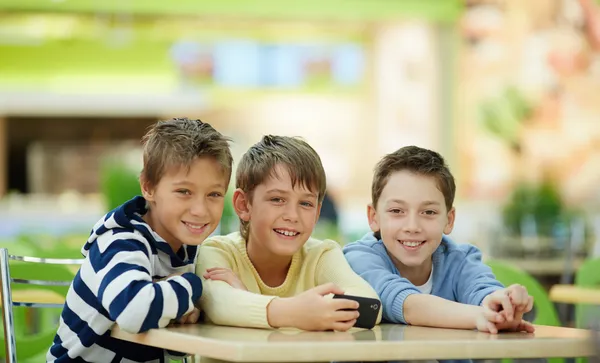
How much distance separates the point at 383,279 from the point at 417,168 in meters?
0.22

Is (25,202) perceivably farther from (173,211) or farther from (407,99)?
(173,211)

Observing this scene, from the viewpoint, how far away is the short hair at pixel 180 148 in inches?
60.0

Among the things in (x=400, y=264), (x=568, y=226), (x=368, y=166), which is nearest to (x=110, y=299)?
(x=400, y=264)

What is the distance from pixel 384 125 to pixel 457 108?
28.8 inches

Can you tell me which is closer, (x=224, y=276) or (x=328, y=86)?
(x=224, y=276)

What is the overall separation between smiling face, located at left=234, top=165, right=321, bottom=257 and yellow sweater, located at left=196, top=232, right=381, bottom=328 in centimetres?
6

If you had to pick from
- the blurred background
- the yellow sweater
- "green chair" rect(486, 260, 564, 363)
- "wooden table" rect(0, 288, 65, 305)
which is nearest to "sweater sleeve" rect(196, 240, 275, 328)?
the yellow sweater

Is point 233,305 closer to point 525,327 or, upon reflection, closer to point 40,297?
point 525,327

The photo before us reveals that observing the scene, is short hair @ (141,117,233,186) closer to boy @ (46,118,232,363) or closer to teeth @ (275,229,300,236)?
boy @ (46,118,232,363)

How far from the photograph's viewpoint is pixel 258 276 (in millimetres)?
1620

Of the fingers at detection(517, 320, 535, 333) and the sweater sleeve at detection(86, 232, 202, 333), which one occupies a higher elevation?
the sweater sleeve at detection(86, 232, 202, 333)

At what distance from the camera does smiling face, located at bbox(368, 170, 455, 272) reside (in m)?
1.67

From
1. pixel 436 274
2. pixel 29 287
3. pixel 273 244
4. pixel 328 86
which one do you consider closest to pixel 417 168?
pixel 436 274

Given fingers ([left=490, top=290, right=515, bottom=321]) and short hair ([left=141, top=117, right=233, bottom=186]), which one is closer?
fingers ([left=490, top=290, right=515, bottom=321])
